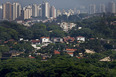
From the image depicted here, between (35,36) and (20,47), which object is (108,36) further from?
(20,47)

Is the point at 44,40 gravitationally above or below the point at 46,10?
below

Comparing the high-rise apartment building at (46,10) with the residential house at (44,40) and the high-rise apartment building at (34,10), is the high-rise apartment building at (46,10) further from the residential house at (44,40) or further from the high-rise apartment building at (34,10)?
the residential house at (44,40)

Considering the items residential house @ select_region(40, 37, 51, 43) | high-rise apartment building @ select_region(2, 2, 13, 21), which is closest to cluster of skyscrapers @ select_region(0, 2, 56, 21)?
high-rise apartment building @ select_region(2, 2, 13, 21)

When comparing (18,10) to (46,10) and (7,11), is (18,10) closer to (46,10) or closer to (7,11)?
(7,11)

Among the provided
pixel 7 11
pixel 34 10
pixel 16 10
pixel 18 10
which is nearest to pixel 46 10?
pixel 34 10

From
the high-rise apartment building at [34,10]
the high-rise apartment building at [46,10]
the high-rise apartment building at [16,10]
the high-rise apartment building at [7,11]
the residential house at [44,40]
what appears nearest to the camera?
the residential house at [44,40]

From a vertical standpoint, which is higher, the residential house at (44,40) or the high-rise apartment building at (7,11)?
the high-rise apartment building at (7,11)

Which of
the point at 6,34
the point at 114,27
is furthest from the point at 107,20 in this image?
the point at 6,34

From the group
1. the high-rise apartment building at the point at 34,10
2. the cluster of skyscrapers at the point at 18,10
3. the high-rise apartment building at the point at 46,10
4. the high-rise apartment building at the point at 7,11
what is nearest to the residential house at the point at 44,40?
the cluster of skyscrapers at the point at 18,10

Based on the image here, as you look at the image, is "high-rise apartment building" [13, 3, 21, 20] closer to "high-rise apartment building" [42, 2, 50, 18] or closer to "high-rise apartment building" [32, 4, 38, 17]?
"high-rise apartment building" [32, 4, 38, 17]
